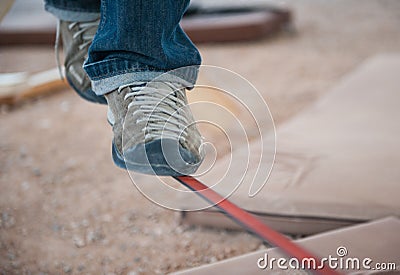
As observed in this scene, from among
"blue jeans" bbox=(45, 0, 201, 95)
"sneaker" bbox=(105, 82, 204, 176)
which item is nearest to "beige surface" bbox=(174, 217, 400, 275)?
"sneaker" bbox=(105, 82, 204, 176)

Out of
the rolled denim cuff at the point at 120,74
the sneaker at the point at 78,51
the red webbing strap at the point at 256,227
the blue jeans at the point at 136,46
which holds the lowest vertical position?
the red webbing strap at the point at 256,227

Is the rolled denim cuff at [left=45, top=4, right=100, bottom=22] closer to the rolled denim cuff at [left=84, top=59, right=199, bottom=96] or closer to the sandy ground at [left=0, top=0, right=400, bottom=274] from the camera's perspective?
the rolled denim cuff at [left=84, top=59, right=199, bottom=96]

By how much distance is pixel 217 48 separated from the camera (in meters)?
3.13

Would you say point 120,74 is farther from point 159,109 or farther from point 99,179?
point 99,179

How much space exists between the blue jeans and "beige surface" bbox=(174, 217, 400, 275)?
0.36 meters

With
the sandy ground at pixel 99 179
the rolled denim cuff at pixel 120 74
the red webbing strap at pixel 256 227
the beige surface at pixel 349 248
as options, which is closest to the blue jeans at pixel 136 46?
the rolled denim cuff at pixel 120 74

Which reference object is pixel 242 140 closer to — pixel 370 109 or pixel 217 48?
pixel 370 109

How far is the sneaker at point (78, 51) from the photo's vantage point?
1.15 metres

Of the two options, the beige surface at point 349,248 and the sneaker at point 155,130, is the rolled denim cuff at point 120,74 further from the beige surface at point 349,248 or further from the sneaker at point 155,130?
the beige surface at point 349,248

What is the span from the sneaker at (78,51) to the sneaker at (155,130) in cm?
23

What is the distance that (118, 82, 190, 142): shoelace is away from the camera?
2.91 ft

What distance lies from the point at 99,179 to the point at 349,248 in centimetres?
83

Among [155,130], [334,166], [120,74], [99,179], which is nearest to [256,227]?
[155,130]

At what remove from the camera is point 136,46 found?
0.88 m
